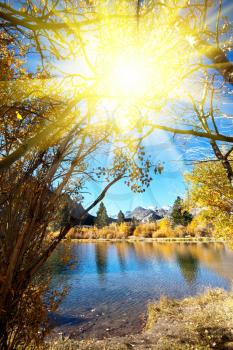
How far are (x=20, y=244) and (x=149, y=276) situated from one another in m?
24.6

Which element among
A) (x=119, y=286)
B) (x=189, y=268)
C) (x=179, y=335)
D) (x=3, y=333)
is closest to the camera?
(x=3, y=333)

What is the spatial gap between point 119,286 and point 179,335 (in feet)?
43.4

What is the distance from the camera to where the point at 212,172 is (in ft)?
50.2

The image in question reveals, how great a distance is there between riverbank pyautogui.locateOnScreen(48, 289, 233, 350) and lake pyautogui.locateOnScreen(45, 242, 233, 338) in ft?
5.64

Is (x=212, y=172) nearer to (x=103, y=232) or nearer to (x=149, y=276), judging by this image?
(x=149, y=276)

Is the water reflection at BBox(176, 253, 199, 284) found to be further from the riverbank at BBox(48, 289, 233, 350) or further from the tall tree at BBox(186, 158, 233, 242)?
the riverbank at BBox(48, 289, 233, 350)

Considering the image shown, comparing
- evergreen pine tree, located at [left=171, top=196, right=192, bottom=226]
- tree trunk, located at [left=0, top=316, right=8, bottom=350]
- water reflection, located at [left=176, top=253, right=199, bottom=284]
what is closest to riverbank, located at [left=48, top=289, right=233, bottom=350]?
tree trunk, located at [left=0, top=316, right=8, bottom=350]

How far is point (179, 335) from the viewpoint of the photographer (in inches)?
356

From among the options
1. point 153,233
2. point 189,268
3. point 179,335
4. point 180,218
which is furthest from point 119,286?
point 180,218


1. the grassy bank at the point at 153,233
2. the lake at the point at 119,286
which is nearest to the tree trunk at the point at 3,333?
the lake at the point at 119,286

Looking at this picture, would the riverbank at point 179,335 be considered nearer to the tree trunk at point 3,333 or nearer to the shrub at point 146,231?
the tree trunk at point 3,333

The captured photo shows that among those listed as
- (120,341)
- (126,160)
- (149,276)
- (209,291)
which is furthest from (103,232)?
(126,160)

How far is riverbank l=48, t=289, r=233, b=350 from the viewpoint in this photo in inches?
313

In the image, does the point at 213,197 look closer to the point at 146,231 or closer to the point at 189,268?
the point at 189,268
